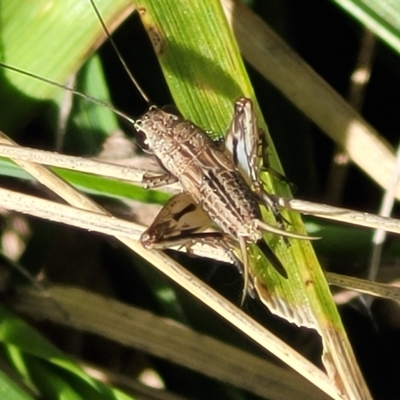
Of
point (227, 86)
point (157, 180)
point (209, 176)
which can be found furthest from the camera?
point (209, 176)

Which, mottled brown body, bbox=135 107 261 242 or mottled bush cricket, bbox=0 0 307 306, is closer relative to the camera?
mottled bush cricket, bbox=0 0 307 306

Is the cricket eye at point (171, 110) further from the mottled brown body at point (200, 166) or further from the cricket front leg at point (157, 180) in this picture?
the cricket front leg at point (157, 180)

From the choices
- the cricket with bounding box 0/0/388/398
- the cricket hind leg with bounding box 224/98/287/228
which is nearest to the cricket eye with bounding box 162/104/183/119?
the cricket with bounding box 0/0/388/398

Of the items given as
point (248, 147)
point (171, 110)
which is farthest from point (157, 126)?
point (248, 147)

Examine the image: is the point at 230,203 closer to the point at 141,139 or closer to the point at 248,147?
the point at 248,147

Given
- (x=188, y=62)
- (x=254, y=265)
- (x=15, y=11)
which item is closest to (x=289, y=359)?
(x=254, y=265)

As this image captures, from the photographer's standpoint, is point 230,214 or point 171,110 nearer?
point 230,214

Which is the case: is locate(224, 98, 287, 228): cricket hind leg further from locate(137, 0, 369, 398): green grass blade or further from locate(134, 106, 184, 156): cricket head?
locate(134, 106, 184, 156): cricket head

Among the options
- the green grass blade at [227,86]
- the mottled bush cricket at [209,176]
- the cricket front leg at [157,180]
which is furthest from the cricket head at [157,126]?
the green grass blade at [227,86]
